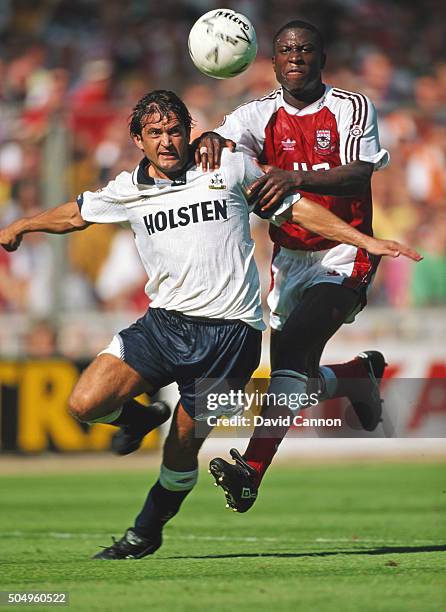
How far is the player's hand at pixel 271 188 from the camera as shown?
741 cm

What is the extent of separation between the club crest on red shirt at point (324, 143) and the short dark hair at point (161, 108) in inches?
39.7

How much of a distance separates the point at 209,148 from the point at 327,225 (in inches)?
32.5

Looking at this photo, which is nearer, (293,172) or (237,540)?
(293,172)

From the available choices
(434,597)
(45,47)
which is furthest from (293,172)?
(45,47)

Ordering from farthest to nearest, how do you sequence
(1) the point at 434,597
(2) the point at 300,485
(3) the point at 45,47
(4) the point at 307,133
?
(3) the point at 45,47
(2) the point at 300,485
(4) the point at 307,133
(1) the point at 434,597

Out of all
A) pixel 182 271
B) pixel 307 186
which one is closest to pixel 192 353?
pixel 182 271

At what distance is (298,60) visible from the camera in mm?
7836

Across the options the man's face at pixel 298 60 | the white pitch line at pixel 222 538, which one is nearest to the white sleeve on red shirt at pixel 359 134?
the man's face at pixel 298 60

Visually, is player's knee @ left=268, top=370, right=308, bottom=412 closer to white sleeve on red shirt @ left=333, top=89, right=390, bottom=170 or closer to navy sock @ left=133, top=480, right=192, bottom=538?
navy sock @ left=133, top=480, right=192, bottom=538

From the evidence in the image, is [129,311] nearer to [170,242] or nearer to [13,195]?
[13,195]

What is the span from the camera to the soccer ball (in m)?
7.81

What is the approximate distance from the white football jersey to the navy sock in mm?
1160

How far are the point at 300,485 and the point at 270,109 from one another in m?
6.11

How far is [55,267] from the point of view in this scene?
52.3 feet
